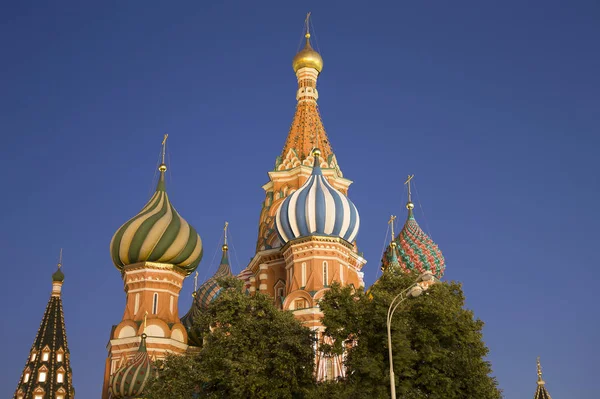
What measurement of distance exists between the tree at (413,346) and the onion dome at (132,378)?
11.2 meters

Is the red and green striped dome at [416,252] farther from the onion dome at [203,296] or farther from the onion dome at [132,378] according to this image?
the onion dome at [132,378]

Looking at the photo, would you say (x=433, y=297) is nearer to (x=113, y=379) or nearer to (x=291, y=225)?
(x=291, y=225)

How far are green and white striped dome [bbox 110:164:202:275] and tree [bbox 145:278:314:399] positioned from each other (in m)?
11.9

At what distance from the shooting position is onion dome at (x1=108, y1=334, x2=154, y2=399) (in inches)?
1257

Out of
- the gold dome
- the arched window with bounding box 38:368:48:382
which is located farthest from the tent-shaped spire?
the arched window with bounding box 38:368:48:382

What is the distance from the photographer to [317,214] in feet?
111

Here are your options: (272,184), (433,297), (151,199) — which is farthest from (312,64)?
(433,297)

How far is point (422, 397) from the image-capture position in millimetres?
21656

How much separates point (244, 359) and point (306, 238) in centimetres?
1105

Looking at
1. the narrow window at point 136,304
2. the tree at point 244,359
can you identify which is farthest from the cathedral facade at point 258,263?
the tree at point 244,359

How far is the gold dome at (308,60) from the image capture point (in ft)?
143

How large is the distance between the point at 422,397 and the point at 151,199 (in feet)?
66.4

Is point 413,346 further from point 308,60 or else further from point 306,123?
point 308,60

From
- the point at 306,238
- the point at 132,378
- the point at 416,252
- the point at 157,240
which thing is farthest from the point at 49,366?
the point at 416,252
